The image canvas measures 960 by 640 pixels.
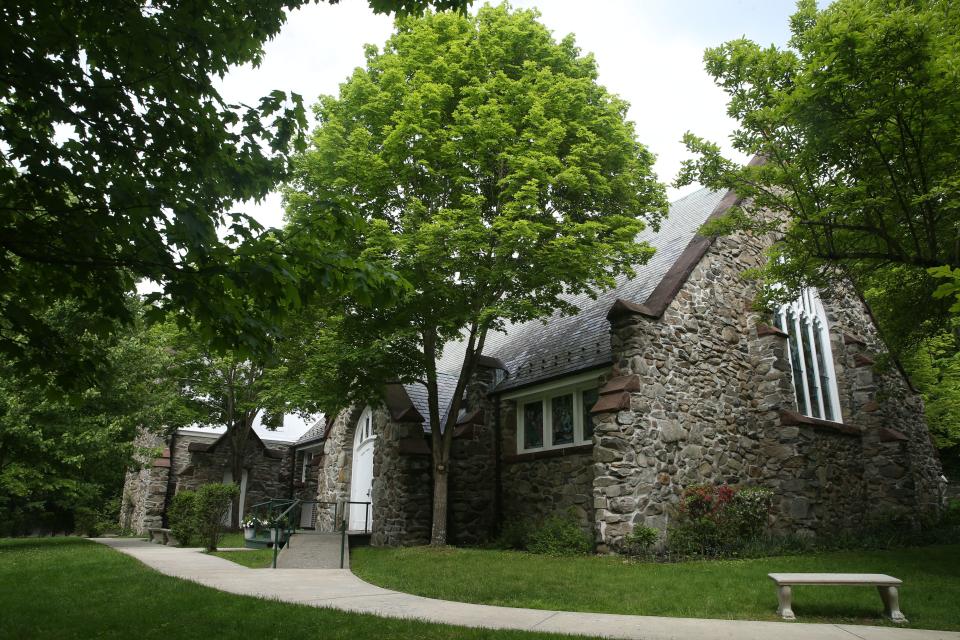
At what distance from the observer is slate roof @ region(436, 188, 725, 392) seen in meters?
14.7

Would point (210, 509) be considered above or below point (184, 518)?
above

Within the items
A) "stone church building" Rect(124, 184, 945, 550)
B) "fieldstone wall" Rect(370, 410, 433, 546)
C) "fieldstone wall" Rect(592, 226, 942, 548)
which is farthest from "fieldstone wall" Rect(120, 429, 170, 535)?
"fieldstone wall" Rect(592, 226, 942, 548)

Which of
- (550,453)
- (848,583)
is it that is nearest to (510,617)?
(848,583)

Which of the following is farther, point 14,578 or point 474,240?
point 474,240

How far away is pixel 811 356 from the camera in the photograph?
1605cm

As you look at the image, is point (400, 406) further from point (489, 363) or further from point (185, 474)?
point (185, 474)

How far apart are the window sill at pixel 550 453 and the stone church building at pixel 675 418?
0.03 metres

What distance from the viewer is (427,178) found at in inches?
505

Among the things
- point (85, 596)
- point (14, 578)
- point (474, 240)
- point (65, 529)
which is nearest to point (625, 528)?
point (474, 240)

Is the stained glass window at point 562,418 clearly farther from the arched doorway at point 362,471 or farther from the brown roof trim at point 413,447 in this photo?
the arched doorway at point 362,471

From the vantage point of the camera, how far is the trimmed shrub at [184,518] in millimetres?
16422

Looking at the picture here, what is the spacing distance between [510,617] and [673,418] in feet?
23.3

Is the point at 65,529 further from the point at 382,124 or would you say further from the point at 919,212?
the point at 919,212

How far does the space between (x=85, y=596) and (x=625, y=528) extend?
26.7ft
